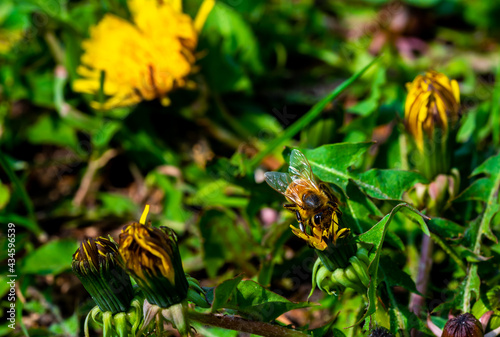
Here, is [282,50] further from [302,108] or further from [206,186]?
[206,186]

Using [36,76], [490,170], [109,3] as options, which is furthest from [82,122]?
[490,170]

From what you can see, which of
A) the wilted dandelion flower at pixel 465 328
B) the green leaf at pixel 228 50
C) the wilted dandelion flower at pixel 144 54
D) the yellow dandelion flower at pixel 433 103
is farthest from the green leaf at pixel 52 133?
the wilted dandelion flower at pixel 465 328

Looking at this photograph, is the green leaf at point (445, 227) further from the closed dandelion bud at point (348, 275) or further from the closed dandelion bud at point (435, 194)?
the closed dandelion bud at point (348, 275)

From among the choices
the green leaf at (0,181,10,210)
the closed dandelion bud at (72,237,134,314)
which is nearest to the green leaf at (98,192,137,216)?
the green leaf at (0,181,10,210)

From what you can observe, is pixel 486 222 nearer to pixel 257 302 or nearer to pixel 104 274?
pixel 257 302

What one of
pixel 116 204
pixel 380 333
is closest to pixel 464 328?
pixel 380 333

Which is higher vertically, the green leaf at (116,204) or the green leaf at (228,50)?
the green leaf at (228,50)
